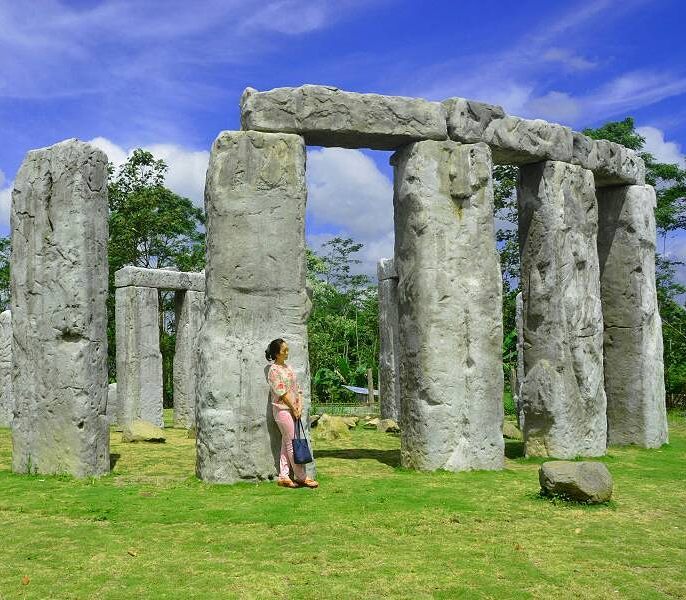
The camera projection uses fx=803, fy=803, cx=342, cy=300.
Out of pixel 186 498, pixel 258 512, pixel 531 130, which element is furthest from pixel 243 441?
pixel 531 130

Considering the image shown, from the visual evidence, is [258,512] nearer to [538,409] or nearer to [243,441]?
[243,441]

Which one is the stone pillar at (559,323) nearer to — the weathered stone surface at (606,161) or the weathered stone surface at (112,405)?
the weathered stone surface at (606,161)

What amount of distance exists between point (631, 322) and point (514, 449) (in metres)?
2.55

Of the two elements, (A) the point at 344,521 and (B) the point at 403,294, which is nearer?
(A) the point at 344,521

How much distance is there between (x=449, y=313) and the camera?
9.39 meters

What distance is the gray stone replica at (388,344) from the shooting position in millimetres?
16516

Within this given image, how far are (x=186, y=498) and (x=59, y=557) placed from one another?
2.14 meters

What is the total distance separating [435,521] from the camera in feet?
22.0

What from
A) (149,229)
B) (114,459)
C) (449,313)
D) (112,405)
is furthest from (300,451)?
(149,229)

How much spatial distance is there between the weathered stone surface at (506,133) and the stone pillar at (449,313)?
0.30 meters

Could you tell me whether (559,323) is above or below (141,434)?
above

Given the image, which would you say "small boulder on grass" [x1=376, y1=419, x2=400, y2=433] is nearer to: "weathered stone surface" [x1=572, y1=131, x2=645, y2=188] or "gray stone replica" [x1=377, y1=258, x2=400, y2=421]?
"gray stone replica" [x1=377, y1=258, x2=400, y2=421]

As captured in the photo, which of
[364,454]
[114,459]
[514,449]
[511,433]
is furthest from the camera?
[511,433]

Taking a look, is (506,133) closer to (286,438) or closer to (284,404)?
(284,404)
